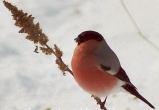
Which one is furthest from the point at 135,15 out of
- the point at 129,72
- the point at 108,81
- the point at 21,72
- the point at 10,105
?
the point at 108,81

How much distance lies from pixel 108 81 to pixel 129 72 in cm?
219

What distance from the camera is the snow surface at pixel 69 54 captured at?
422cm

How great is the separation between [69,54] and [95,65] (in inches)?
103

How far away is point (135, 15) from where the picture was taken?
5301mm

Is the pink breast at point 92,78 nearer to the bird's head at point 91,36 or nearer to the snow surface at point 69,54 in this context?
the bird's head at point 91,36

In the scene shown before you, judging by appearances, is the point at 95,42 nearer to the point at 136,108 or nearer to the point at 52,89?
the point at 136,108

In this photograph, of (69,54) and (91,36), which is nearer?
(91,36)

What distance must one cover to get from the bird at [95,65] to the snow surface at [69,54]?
5.38 ft

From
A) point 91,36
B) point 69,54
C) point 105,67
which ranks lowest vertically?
point 105,67

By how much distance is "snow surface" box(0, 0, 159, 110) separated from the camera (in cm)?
422

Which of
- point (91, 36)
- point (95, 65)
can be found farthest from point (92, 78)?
point (91, 36)

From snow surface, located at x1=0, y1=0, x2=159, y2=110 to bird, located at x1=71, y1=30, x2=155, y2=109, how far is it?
5.38 ft

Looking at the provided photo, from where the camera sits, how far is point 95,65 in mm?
2230

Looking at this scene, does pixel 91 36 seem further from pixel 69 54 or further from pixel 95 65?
pixel 69 54
